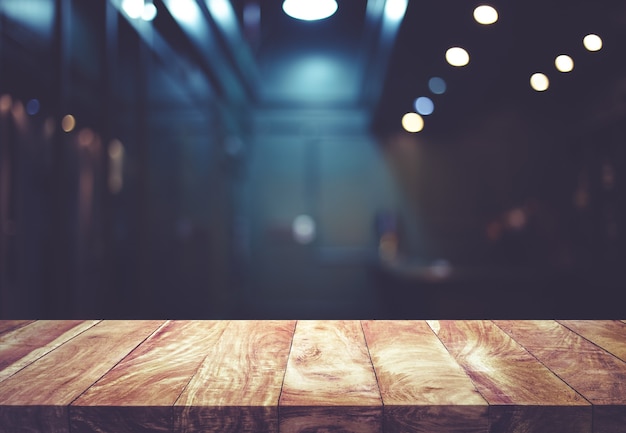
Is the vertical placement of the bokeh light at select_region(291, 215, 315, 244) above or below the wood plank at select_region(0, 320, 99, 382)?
above

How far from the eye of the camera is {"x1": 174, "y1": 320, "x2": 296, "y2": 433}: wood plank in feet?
2.55

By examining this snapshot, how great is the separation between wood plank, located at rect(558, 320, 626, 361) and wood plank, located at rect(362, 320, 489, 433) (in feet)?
1.30

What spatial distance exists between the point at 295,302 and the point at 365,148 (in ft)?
8.31

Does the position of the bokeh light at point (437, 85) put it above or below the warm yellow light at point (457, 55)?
above

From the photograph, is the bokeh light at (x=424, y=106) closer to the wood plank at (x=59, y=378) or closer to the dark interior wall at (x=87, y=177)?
the dark interior wall at (x=87, y=177)

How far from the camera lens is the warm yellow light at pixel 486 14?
2.98m

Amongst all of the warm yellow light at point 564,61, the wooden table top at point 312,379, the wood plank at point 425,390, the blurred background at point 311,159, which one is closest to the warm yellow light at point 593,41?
the blurred background at point 311,159

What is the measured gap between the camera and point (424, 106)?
20.7ft

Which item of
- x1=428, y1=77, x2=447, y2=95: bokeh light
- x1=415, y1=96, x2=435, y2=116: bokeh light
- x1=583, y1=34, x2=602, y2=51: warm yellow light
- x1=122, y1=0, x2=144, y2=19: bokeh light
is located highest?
x1=122, y1=0, x2=144, y2=19: bokeh light

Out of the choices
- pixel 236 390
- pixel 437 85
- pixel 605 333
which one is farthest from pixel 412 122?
pixel 236 390

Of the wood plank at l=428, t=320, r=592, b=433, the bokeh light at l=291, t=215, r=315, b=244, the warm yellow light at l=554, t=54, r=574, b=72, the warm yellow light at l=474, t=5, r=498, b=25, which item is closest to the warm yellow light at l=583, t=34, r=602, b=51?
the warm yellow light at l=554, t=54, r=574, b=72

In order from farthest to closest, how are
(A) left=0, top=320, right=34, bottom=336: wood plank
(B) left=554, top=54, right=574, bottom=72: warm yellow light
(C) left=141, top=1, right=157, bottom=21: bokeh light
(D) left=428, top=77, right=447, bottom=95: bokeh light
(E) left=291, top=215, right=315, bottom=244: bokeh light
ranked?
(E) left=291, top=215, right=315, bottom=244: bokeh light
(D) left=428, top=77, right=447, bottom=95: bokeh light
(B) left=554, top=54, right=574, bottom=72: warm yellow light
(C) left=141, top=1, right=157, bottom=21: bokeh light
(A) left=0, top=320, right=34, bottom=336: wood plank

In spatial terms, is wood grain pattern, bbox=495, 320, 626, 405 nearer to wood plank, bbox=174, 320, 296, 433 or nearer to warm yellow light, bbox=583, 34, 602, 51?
wood plank, bbox=174, 320, 296, 433

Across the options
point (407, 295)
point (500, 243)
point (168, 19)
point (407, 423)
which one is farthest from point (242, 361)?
point (500, 243)
